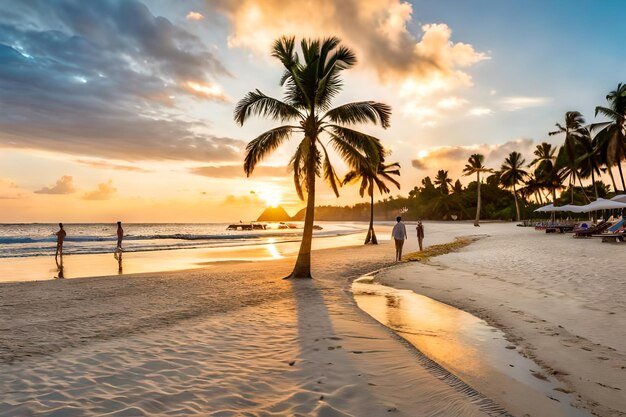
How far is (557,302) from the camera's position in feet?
29.6

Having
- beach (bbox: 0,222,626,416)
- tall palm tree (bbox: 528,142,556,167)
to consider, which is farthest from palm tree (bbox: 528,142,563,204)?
beach (bbox: 0,222,626,416)

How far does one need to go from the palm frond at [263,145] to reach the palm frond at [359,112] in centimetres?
176

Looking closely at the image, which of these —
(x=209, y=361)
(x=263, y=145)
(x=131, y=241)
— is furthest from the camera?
(x=131, y=241)

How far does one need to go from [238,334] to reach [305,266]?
24.2ft

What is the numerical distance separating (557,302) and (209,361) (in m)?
8.30

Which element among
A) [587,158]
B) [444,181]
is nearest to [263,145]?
[587,158]

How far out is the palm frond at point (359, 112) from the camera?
1368cm

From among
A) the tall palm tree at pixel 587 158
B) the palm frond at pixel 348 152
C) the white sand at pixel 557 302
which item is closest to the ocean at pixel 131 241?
the palm frond at pixel 348 152

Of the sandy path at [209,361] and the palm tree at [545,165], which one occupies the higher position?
the palm tree at [545,165]

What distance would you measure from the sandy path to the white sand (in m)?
2.08

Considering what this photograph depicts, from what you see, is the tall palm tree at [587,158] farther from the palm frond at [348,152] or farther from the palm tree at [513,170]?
the palm frond at [348,152]

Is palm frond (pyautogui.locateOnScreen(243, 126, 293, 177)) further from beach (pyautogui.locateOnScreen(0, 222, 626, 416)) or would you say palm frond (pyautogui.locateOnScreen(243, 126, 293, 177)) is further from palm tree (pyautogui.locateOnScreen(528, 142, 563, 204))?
palm tree (pyautogui.locateOnScreen(528, 142, 563, 204))

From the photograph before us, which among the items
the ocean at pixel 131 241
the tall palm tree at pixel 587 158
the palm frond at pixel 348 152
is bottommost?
the ocean at pixel 131 241

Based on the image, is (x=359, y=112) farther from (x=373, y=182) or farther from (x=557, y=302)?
(x=373, y=182)
